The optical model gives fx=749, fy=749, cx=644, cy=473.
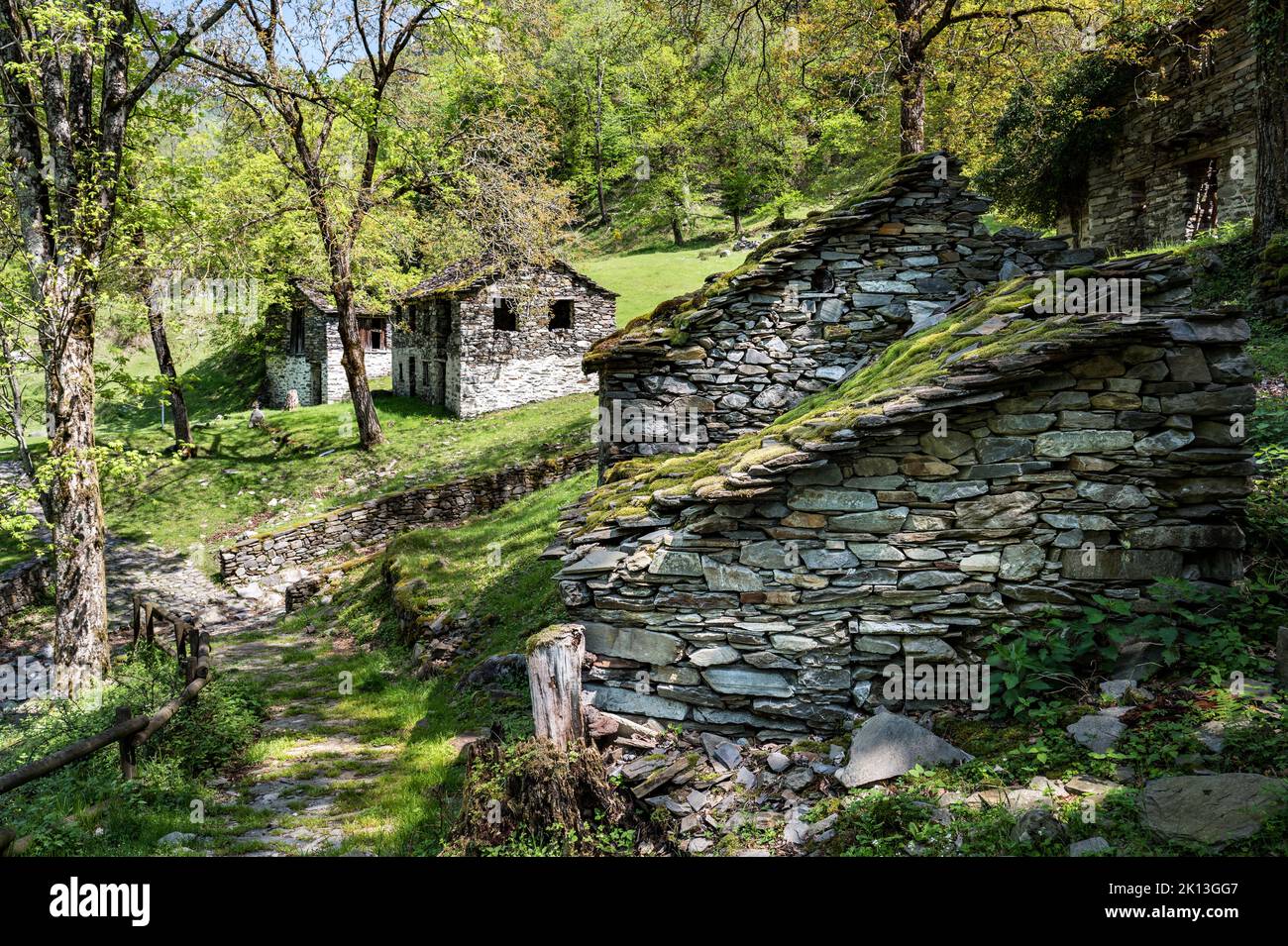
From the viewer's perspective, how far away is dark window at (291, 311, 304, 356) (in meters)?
34.2

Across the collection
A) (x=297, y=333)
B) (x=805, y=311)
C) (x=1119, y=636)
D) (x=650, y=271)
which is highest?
(x=650, y=271)

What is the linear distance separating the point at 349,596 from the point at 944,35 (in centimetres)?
1722

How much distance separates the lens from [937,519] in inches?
215

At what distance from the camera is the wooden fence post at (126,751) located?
6.20 m

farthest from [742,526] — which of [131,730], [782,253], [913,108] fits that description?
[913,108]

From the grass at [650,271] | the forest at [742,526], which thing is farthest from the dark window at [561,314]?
the forest at [742,526]

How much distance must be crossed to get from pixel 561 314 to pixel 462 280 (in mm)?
3874

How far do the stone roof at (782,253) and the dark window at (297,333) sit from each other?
29.4 metres

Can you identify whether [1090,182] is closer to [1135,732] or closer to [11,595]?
[1135,732]

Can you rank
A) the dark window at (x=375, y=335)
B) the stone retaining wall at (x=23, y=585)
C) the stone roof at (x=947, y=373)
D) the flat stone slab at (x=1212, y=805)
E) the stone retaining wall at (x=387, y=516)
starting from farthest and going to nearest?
the dark window at (x=375, y=335) → the stone retaining wall at (x=387, y=516) → the stone retaining wall at (x=23, y=585) → the stone roof at (x=947, y=373) → the flat stone slab at (x=1212, y=805)

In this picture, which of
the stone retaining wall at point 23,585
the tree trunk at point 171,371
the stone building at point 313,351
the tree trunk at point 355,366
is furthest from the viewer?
the stone building at point 313,351

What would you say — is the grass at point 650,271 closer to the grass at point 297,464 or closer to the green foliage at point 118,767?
the grass at point 297,464

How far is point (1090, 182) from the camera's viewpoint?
20547mm

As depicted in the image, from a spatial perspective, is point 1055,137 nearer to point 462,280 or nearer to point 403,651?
point 462,280
